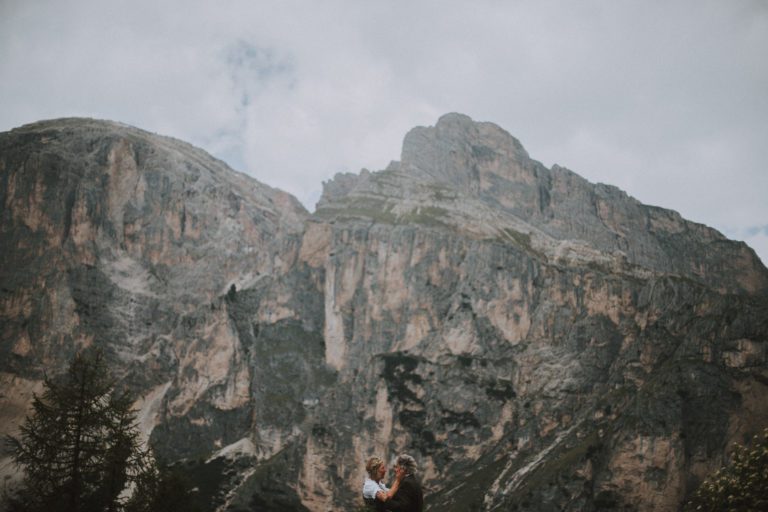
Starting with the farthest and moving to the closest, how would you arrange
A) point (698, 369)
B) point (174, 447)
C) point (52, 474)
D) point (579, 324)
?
point (174, 447) → point (579, 324) → point (698, 369) → point (52, 474)

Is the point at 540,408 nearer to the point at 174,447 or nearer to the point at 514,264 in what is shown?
the point at 514,264

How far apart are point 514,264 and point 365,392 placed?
56.2m

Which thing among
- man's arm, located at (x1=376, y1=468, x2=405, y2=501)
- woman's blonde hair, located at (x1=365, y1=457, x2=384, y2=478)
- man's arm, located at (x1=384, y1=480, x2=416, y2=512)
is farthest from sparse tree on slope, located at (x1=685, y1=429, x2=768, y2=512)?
woman's blonde hair, located at (x1=365, y1=457, x2=384, y2=478)

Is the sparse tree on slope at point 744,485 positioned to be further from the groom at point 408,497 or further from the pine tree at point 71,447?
the pine tree at point 71,447

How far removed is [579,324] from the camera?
6816 inches

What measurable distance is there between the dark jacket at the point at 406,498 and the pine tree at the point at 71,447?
16478 millimetres

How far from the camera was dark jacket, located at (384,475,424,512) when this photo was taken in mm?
14578

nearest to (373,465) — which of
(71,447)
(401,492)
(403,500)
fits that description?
(401,492)

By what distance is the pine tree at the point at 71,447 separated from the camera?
25.6 meters

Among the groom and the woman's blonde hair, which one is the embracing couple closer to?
the groom

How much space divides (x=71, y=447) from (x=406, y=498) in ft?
56.3

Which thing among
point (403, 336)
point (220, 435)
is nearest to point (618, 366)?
point (403, 336)

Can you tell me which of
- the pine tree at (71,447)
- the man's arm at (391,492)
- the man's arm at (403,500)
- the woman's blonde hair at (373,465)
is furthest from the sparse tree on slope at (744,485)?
the pine tree at (71,447)

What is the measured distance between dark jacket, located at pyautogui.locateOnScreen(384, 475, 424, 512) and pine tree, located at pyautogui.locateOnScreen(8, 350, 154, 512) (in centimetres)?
1648
